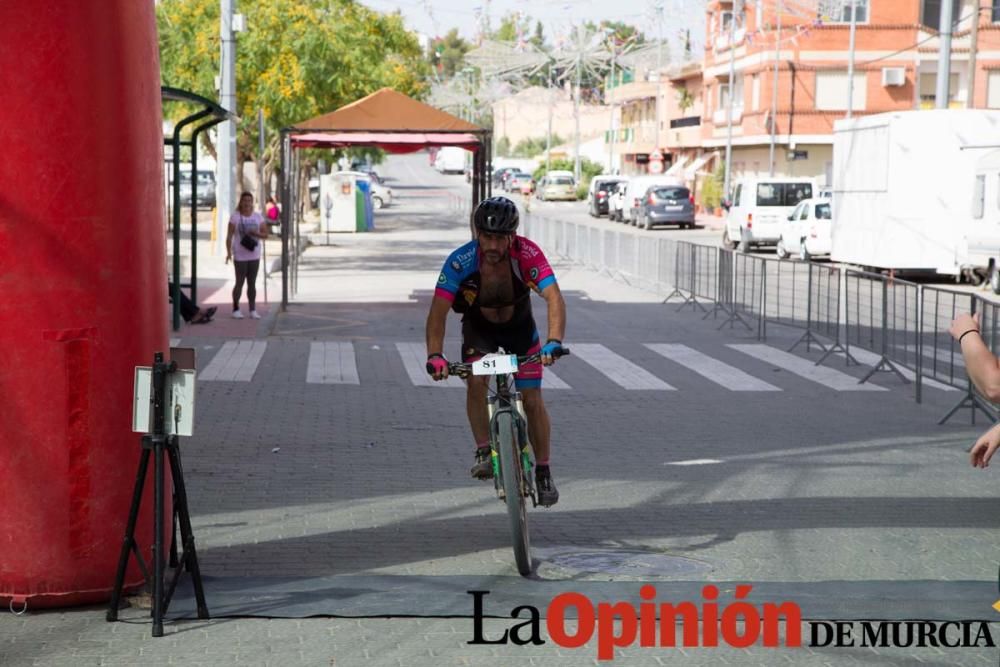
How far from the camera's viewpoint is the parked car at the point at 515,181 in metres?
96.4

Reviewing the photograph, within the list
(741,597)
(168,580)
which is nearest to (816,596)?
(741,597)

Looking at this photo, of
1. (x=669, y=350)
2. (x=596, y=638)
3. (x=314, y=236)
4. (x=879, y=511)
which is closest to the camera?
(x=596, y=638)

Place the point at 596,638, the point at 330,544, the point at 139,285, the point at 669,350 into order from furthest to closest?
1. the point at 669,350
2. the point at 330,544
3. the point at 139,285
4. the point at 596,638

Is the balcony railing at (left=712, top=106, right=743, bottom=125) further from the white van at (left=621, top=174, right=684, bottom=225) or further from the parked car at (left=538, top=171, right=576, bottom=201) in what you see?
the parked car at (left=538, top=171, right=576, bottom=201)

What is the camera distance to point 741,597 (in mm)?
7062

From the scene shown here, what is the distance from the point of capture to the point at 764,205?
44.9m

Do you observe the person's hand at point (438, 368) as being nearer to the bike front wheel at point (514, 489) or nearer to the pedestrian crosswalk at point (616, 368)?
the bike front wheel at point (514, 489)

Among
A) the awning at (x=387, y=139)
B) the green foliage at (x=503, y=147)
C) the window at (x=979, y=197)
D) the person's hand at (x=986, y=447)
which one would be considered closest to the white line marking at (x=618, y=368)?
the awning at (x=387, y=139)

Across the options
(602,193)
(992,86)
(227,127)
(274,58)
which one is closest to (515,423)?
(227,127)

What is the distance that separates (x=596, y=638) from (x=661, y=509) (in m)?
3.04

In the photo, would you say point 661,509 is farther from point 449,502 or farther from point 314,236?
point 314,236

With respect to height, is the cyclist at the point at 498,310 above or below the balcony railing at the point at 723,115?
below

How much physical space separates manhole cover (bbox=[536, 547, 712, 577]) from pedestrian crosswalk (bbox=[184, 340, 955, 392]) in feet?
24.9

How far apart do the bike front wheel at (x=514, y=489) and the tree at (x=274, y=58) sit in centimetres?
2747
